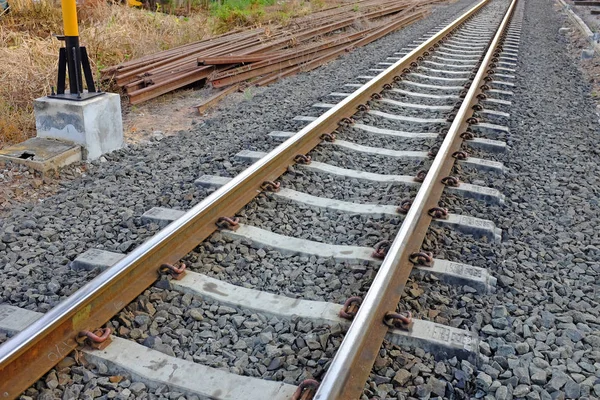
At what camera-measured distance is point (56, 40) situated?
325 inches

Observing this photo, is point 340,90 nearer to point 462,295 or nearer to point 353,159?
point 353,159

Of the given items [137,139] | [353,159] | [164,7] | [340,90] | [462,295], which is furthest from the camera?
[164,7]

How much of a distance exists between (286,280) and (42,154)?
2879 mm

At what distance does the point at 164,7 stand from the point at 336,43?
22.3 ft

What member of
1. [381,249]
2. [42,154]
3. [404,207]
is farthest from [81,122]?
[381,249]

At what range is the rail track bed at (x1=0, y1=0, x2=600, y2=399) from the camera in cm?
270

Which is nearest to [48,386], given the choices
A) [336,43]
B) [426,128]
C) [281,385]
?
[281,385]

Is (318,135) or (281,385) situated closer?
(281,385)

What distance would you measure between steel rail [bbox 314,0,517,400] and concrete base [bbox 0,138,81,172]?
3.08 meters

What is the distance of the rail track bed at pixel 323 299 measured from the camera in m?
2.70

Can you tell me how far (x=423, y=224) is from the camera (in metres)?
4.03

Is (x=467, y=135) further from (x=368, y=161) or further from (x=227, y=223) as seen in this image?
(x=227, y=223)

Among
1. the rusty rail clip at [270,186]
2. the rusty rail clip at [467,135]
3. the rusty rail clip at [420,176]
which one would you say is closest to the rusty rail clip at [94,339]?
the rusty rail clip at [270,186]

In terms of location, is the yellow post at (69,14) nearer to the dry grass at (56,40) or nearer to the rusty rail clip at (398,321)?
the dry grass at (56,40)
